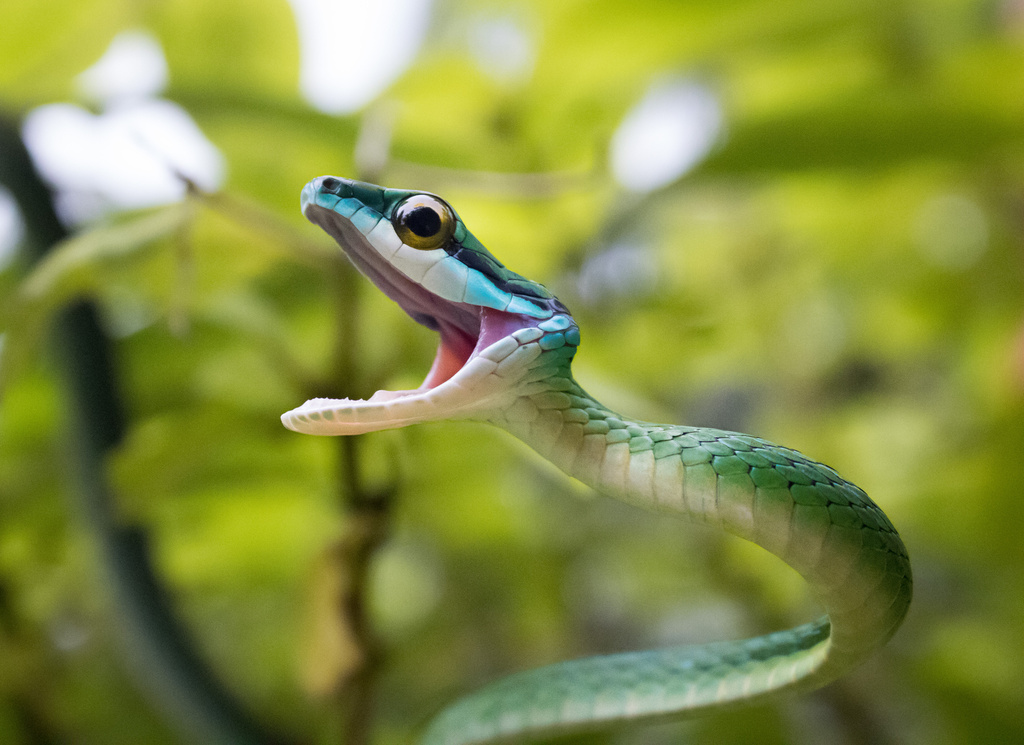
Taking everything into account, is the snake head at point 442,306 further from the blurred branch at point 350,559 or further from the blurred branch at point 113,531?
the blurred branch at point 113,531

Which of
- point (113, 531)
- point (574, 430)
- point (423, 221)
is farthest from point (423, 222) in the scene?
point (113, 531)

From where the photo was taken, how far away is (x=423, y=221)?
0.39m

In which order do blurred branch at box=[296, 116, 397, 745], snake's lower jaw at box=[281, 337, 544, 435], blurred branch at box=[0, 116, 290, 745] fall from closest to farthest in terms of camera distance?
1. snake's lower jaw at box=[281, 337, 544, 435]
2. blurred branch at box=[296, 116, 397, 745]
3. blurred branch at box=[0, 116, 290, 745]

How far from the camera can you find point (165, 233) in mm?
534

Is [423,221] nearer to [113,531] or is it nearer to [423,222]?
[423,222]

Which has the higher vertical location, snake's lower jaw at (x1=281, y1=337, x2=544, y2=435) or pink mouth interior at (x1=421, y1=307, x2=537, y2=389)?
pink mouth interior at (x1=421, y1=307, x2=537, y2=389)

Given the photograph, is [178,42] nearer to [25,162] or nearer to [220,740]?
[25,162]

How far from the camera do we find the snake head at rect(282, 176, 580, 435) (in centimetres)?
37

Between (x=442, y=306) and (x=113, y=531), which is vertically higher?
(x=442, y=306)

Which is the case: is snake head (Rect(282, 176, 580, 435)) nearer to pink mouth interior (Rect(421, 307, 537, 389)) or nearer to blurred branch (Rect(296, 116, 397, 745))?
pink mouth interior (Rect(421, 307, 537, 389))

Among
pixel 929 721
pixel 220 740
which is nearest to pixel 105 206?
pixel 220 740

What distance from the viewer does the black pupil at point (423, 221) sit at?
392 millimetres

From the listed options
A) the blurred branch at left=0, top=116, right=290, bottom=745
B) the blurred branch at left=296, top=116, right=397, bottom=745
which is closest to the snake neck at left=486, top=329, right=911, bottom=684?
the blurred branch at left=296, top=116, right=397, bottom=745

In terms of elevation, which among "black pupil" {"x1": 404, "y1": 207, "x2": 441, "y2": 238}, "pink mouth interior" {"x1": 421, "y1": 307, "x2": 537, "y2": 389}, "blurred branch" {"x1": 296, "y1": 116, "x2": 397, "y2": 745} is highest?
"black pupil" {"x1": 404, "y1": 207, "x2": 441, "y2": 238}
